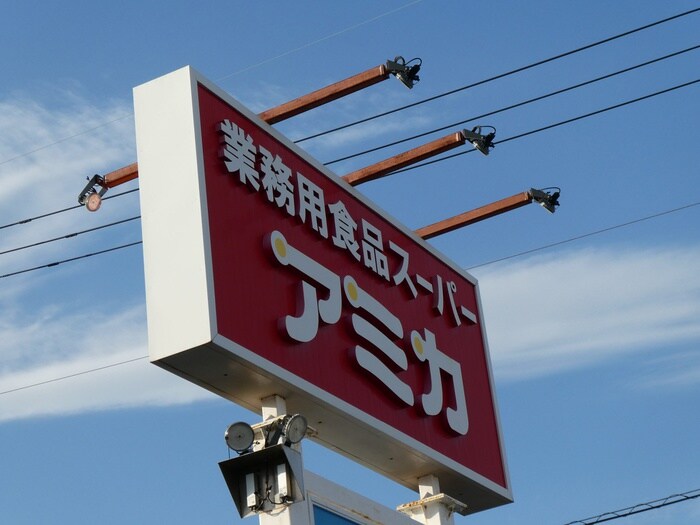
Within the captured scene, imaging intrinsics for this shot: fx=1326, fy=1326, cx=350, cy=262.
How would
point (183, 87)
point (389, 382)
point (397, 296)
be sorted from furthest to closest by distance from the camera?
point (397, 296) → point (389, 382) → point (183, 87)

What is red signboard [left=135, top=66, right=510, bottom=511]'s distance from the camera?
31.3 ft

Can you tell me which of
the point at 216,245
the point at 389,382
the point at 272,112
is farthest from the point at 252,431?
the point at 272,112

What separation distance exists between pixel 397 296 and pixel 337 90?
196cm

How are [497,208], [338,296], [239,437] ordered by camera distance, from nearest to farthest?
[239,437]
[338,296]
[497,208]

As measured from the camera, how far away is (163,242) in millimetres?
9422

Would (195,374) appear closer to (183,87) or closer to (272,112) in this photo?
(183,87)

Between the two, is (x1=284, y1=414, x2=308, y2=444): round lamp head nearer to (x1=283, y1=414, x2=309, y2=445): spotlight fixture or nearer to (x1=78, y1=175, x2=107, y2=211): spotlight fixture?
(x1=283, y1=414, x2=309, y2=445): spotlight fixture

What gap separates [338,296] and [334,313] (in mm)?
185

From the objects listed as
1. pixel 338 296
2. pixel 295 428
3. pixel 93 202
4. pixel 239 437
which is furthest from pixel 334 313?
pixel 93 202

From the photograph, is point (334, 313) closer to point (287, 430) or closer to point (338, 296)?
point (338, 296)

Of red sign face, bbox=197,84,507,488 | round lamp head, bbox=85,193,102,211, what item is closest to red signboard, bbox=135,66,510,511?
red sign face, bbox=197,84,507,488

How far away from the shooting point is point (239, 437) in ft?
29.6

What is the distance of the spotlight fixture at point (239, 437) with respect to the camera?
8984 mm

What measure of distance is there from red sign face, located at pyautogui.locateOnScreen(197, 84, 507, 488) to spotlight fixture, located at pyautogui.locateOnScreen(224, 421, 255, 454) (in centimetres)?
59
